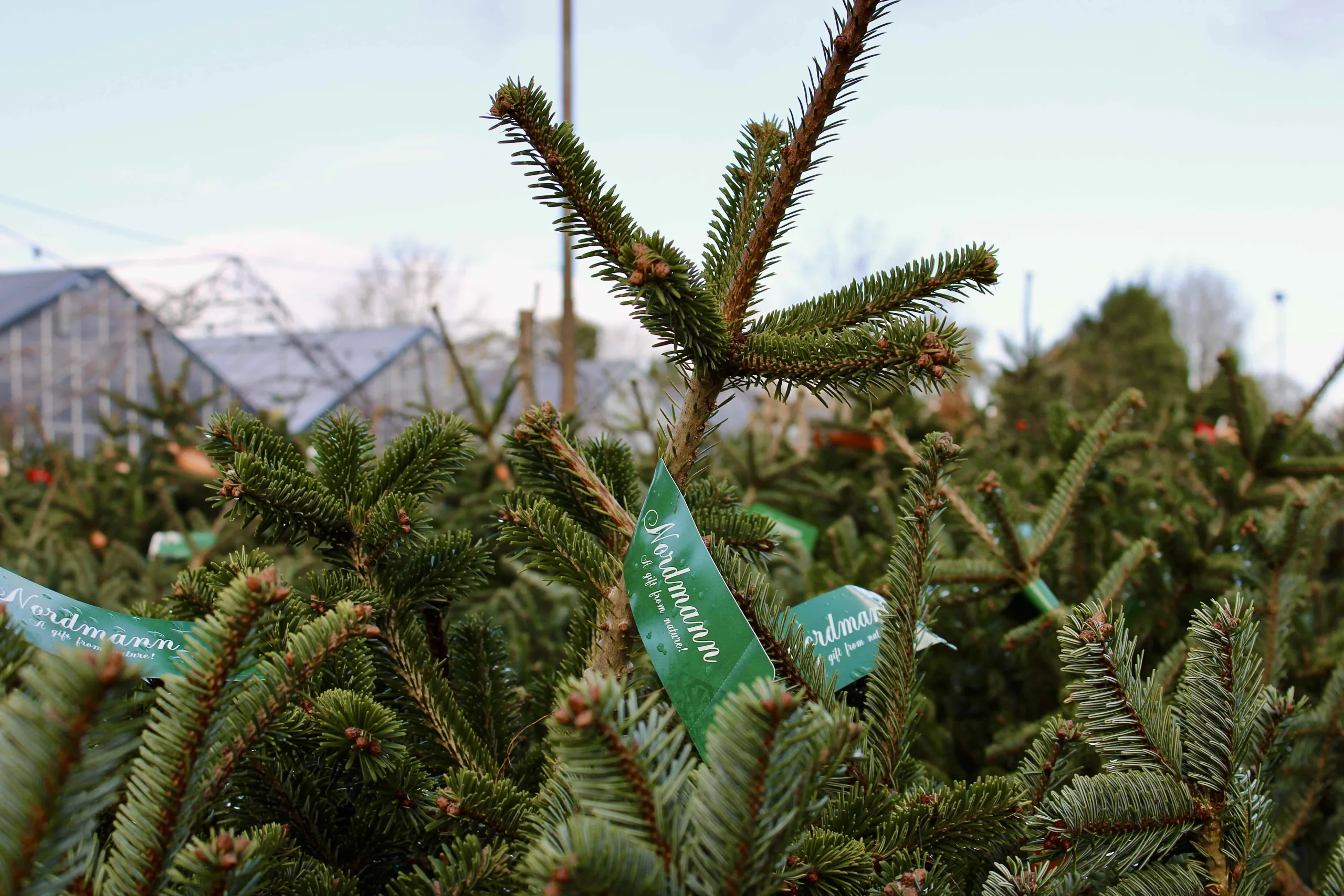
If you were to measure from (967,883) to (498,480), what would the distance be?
2781mm

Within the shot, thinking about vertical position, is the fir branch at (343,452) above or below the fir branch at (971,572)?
above

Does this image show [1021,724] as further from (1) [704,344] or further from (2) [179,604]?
(2) [179,604]

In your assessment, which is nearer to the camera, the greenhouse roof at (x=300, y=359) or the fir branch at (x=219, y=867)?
the fir branch at (x=219, y=867)

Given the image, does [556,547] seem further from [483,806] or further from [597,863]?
[597,863]

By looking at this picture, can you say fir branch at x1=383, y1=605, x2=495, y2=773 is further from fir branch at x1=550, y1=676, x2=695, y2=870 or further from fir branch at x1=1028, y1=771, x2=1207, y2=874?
fir branch at x1=1028, y1=771, x2=1207, y2=874

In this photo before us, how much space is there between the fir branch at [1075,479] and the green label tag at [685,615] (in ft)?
3.79

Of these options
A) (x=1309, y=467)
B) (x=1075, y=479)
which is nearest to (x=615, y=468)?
(x=1075, y=479)

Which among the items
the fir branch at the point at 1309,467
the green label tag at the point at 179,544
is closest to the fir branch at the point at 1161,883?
the fir branch at the point at 1309,467

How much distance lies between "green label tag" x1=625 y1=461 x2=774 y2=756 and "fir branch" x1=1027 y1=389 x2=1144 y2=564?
1.15 metres

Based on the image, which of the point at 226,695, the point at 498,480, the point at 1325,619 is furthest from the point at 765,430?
the point at 226,695

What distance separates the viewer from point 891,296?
100 centimetres

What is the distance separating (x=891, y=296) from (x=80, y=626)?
0.93m

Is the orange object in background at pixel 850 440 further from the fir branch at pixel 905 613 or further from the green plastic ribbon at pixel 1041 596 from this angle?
the fir branch at pixel 905 613

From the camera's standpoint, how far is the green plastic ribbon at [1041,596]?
1883 millimetres
